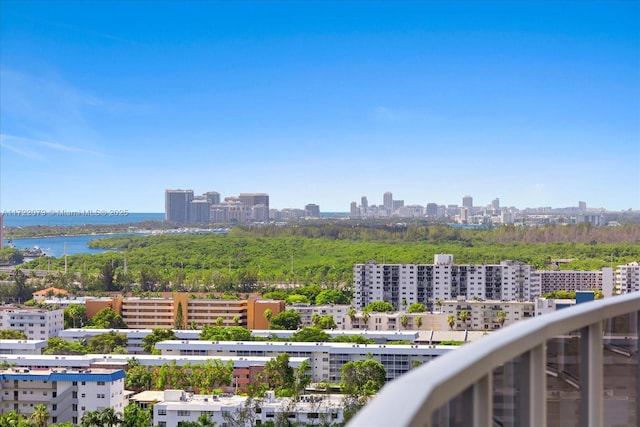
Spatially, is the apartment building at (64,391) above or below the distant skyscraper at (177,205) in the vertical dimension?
below

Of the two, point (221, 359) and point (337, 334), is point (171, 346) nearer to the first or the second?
point (221, 359)

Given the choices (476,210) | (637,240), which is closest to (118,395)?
(637,240)

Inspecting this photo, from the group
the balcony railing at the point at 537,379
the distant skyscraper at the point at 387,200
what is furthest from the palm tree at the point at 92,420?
the distant skyscraper at the point at 387,200

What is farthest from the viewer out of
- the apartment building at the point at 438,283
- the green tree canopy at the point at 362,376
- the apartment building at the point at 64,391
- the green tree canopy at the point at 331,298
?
the apartment building at the point at 438,283

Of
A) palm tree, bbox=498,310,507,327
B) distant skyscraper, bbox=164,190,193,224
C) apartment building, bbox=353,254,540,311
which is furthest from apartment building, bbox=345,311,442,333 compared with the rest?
distant skyscraper, bbox=164,190,193,224

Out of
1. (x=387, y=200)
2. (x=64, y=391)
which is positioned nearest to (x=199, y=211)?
(x=387, y=200)

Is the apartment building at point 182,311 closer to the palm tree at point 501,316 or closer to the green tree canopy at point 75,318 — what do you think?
the green tree canopy at point 75,318
